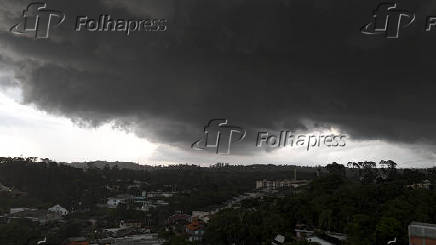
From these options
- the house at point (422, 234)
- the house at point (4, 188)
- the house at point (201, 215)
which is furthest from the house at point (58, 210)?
the house at point (422, 234)

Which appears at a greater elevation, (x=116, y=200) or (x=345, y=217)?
(x=345, y=217)

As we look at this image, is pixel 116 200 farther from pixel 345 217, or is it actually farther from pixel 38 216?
pixel 345 217

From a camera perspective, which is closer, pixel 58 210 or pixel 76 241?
pixel 76 241

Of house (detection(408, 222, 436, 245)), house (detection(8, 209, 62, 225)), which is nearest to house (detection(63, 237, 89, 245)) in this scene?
house (detection(8, 209, 62, 225))

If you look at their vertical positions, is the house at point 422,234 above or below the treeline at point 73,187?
above

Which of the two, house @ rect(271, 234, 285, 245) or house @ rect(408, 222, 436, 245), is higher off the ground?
house @ rect(408, 222, 436, 245)

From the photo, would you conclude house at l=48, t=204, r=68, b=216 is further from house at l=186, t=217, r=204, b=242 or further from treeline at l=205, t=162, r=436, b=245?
treeline at l=205, t=162, r=436, b=245

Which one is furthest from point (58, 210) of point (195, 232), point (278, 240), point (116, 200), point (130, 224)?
point (278, 240)

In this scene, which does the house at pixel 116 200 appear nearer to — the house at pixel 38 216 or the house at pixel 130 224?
the house at pixel 38 216
